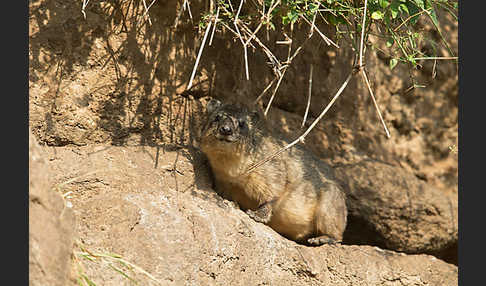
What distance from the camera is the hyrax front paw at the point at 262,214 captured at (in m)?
6.16

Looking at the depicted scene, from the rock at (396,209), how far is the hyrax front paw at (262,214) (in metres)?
1.15

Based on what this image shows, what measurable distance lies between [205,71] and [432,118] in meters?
3.26

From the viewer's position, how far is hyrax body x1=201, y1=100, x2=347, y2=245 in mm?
6133

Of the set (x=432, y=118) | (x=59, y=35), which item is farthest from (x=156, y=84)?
(x=432, y=118)

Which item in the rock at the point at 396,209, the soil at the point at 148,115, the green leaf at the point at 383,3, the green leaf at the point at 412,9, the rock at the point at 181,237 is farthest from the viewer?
the rock at the point at 396,209

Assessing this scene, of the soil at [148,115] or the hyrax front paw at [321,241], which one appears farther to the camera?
the hyrax front paw at [321,241]

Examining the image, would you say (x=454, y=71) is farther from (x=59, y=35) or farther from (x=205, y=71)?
(x=59, y=35)

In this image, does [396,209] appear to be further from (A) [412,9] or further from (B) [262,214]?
(A) [412,9]

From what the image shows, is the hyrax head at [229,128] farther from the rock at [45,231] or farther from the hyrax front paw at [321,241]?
the rock at [45,231]

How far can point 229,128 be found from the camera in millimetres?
6043

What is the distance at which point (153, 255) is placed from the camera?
463 centimetres

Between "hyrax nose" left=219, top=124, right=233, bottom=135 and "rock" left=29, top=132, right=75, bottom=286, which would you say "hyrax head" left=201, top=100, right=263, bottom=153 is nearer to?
"hyrax nose" left=219, top=124, right=233, bottom=135

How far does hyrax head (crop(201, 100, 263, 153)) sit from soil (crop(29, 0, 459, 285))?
8.6 inches

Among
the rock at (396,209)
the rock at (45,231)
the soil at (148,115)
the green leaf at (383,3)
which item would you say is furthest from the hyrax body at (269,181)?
the rock at (45,231)
